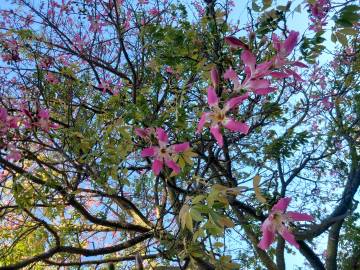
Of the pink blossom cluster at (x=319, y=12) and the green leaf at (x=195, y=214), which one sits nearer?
the green leaf at (x=195, y=214)

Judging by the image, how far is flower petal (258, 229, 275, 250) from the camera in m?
1.33

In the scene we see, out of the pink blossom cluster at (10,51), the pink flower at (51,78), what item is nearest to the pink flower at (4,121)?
the pink flower at (51,78)

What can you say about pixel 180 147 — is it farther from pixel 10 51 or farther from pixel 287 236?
pixel 10 51

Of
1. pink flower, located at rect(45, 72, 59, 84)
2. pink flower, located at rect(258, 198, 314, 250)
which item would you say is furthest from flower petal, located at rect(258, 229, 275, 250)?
pink flower, located at rect(45, 72, 59, 84)

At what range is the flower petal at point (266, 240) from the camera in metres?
1.33

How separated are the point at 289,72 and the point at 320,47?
23.0 inches

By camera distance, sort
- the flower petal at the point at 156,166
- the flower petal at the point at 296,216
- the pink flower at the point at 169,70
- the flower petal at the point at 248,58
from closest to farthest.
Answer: the flower petal at the point at 248,58 → the flower petal at the point at 296,216 → the flower petal at the point at 156,166 → the pink flower at the point at 169,70

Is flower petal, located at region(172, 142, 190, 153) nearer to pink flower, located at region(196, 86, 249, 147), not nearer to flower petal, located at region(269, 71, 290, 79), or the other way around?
pink flower, located at region(196, 86, 249, 147)

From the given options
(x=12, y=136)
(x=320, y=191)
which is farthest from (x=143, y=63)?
(x=320, y=191)

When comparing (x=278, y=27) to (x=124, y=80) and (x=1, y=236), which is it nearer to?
(x=124, y=80)

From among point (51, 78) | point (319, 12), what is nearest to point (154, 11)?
point (51, 78)

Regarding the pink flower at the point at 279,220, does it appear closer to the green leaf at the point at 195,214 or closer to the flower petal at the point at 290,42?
the green leaf at the point at 195,214

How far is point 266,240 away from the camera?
1332 mm

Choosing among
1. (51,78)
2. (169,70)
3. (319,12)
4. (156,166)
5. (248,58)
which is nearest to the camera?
(248,58)
